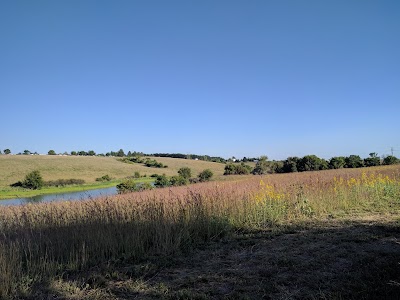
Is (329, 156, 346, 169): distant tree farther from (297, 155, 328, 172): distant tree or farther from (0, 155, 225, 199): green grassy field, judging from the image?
(0, 155, 225, 199): green grassy field

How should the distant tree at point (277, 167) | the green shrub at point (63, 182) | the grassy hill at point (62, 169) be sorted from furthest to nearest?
the grassy hill at point (62, 169), the green shrub at point (63, 182), the distant tree at point (277, 167)

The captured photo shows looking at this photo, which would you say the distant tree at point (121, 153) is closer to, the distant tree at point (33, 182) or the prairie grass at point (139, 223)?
the distant tree at point (33, 182)

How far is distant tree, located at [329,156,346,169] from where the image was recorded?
33.1 meters

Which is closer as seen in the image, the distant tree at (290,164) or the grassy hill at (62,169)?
the distant tree at (290,164)

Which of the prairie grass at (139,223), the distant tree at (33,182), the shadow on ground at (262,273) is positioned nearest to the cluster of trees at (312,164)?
the prairie grass at (139,223)

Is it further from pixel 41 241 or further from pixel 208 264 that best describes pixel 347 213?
pixel 41 241

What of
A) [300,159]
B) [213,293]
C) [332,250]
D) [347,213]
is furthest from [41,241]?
[300,159]

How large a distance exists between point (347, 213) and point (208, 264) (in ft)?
18.4

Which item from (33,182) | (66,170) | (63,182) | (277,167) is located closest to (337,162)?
(277,167)

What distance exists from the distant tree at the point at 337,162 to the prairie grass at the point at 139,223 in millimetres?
24167

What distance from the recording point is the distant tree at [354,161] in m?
34.4

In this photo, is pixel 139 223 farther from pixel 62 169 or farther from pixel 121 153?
pixel 121 153

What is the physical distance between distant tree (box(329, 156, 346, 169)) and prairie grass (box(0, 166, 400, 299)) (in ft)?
79.3

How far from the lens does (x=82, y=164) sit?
79562 millimetres
